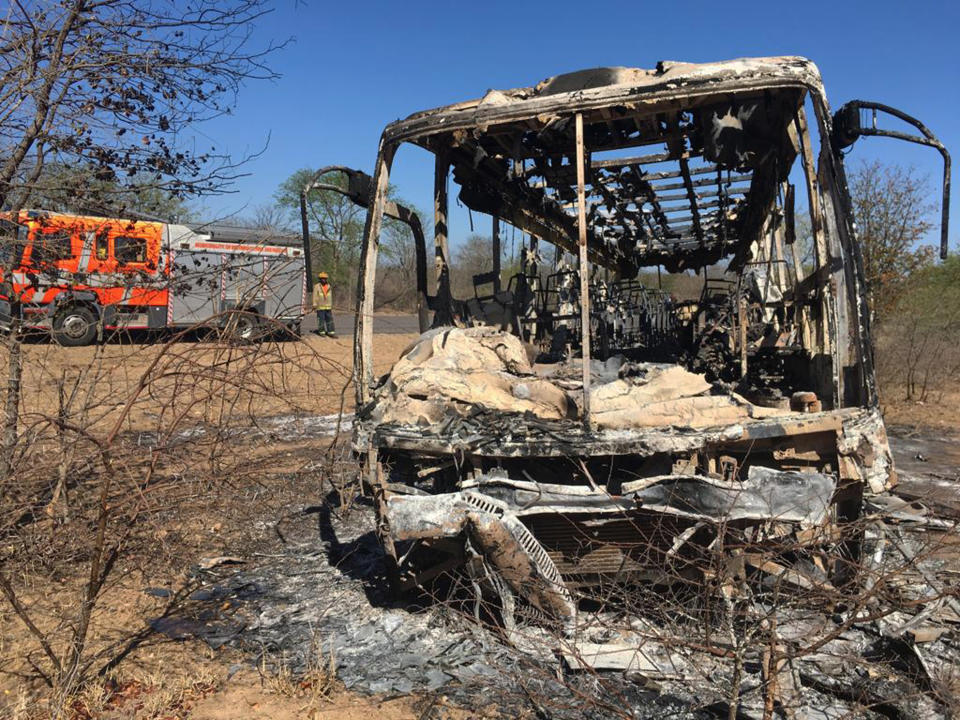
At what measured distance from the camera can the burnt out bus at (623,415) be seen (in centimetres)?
343

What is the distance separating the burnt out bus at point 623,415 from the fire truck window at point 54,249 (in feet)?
6.15

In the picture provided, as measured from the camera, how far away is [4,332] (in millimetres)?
4855

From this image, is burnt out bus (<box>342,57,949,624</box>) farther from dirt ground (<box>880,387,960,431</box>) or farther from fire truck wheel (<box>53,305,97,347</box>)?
fire truck wheel (<box>53,305,97,347</box>)

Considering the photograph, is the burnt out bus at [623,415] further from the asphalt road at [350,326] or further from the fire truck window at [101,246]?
the asphalt road at [350,326]

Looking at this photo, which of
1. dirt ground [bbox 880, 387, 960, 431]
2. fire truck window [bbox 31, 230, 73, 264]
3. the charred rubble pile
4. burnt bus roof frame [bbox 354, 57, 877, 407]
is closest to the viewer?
the charred rubble pile

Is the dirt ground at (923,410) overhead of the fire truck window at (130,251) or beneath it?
beneath

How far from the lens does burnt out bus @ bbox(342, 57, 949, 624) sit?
343 centimetres

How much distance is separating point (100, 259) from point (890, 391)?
43.0 feet

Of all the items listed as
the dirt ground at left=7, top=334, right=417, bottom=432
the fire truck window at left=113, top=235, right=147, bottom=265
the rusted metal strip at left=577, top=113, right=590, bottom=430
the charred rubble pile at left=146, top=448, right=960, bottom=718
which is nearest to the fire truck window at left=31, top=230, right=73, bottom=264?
the fire truck window at left=113, top=235, right=147, bottom=265

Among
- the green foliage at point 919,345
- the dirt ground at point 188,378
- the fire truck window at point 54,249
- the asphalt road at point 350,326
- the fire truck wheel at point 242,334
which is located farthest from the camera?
the asphalt road at point 350,326

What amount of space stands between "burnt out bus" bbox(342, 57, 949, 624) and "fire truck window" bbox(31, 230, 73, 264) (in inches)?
73.8

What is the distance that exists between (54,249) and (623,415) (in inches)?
145

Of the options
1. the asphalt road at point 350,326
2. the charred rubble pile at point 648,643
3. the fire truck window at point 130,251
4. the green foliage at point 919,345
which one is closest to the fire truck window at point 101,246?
the fire truck window at point 130,251

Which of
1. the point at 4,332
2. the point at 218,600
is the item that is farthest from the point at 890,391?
the point at 4,332
